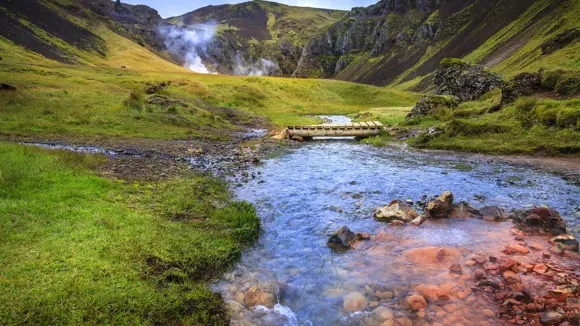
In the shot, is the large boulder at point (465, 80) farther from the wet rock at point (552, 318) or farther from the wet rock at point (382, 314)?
the wet rock at point (382, 314)

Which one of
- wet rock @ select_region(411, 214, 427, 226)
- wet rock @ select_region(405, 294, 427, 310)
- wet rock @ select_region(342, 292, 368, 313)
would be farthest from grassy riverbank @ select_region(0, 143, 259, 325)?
wet rock @ select_region(411, 214, 427, 226)

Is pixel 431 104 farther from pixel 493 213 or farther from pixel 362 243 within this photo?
pixel 362 243

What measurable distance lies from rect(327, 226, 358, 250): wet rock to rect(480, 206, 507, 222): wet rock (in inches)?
194

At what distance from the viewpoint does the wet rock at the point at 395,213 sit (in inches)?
476

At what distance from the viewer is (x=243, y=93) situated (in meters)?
71.4

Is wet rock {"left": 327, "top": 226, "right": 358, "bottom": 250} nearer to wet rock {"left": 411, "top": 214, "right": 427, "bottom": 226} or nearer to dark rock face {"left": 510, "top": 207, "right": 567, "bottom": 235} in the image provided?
wet rock {"left": 411, "top": 214, "right": 427, "bottom": 226}

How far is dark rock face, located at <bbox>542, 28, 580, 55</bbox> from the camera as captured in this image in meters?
63.6

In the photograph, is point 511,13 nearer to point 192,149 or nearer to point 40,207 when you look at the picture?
point 192,149

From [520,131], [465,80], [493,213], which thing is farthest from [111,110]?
[465,80]

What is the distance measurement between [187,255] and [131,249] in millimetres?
1345

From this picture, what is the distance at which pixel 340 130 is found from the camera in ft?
115

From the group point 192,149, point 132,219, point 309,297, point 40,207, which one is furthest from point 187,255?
point 192,149

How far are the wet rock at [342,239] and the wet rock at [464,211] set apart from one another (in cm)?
422

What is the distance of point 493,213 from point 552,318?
600 centimetres
